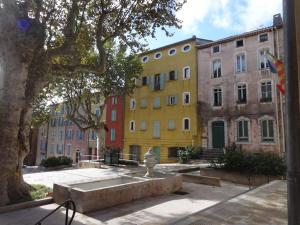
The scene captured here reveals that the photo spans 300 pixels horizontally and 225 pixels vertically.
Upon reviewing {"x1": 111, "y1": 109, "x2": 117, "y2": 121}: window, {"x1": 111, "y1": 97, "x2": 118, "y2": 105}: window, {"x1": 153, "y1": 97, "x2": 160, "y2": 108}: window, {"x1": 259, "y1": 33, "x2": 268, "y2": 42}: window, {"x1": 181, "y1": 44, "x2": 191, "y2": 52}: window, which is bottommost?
{"x1": 111, "y1": 109, "x2": 117, "y2": 121}: window

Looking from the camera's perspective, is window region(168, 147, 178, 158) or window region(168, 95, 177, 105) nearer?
window region(168, 147, 178, 158)

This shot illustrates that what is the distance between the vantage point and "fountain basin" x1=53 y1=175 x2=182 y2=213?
7170 mm

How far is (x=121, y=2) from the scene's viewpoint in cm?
1151

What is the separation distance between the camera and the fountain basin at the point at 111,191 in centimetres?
717

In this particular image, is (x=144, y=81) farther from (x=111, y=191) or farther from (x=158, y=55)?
(x=111, y=191)

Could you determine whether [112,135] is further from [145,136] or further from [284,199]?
[284,199]

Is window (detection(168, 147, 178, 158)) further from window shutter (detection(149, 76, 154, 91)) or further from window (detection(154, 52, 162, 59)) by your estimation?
window (detection(154, 52, 162, 59))

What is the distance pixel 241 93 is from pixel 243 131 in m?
3.19

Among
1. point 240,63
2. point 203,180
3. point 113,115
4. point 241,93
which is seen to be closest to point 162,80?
point 240,63

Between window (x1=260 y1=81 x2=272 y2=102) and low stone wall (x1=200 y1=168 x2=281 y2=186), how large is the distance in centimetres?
1025

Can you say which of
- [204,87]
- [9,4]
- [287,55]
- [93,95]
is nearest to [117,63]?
[93,95]

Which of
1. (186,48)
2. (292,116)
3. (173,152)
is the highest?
(186,48)

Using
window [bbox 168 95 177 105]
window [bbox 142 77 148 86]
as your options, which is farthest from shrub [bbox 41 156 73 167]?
window [bbox 142 77 148 86]

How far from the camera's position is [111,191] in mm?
7676
